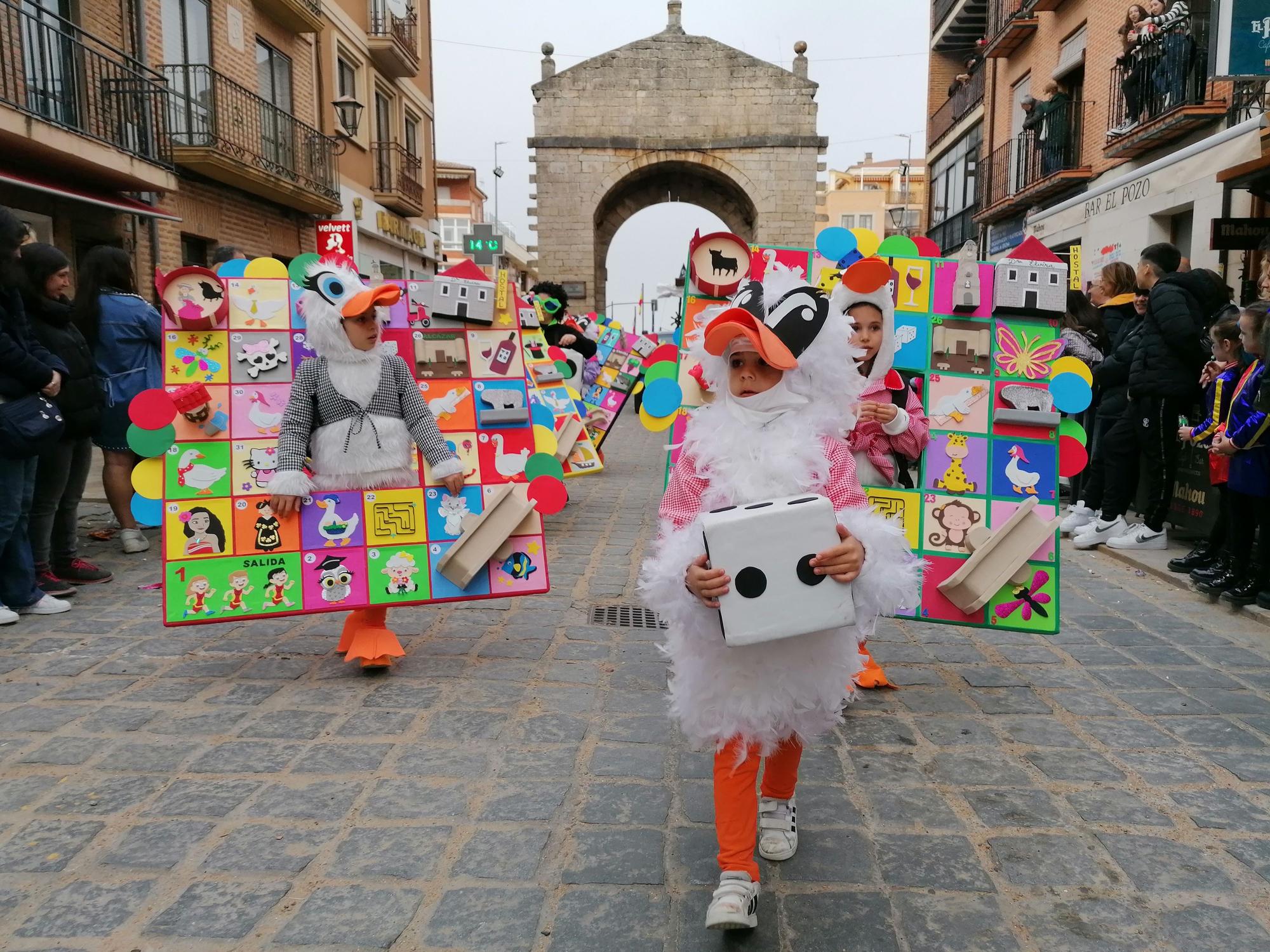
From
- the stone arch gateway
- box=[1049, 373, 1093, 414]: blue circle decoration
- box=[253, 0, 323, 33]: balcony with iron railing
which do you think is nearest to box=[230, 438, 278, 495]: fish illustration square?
box=[1049, 373, 1093, 414]: blue circle decoration

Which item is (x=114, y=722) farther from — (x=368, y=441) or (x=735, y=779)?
(x=735, y=779)

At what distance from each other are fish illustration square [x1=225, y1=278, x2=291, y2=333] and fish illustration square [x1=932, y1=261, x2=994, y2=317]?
10.1 feet

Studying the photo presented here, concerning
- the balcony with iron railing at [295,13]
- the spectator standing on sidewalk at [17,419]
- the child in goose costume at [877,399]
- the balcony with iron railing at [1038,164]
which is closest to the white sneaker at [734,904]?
the child in goose costume at [877,399]

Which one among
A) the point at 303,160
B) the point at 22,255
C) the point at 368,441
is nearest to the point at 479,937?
the point at 368,441

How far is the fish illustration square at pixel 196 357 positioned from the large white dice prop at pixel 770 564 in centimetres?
306

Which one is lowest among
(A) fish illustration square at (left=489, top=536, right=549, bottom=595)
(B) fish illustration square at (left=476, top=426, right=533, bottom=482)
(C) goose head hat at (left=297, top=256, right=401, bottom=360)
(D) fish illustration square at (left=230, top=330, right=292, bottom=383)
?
(A) fish illustration square at (left=489, top=536, right=549, bottom=595)

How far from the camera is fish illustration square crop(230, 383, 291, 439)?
437 cm

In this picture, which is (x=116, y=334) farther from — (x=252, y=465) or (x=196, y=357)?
(x=252, y=465)

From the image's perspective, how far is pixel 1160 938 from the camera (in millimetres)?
2336

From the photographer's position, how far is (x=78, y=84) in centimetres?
1169

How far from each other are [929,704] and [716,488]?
2046mm

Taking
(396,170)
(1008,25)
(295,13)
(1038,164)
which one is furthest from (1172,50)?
(396,170)

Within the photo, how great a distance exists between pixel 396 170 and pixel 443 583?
2046cm

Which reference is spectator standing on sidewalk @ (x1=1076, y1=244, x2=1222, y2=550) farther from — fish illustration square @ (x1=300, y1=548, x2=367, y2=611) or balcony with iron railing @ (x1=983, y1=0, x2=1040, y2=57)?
balcony with iron railing @ (x1=983, y1=0, x2=1040, y2=57)
